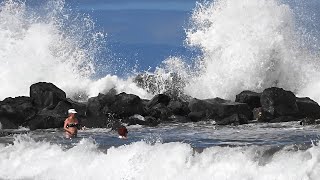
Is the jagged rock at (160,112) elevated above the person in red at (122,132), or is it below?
above

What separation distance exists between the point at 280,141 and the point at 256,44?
1921 centimetres

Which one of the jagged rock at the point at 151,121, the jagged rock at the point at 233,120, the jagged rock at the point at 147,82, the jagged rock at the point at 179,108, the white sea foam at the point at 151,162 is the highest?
the jagged rock at the point at 147,82

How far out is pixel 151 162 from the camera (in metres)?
11.8

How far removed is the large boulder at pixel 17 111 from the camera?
904 inches

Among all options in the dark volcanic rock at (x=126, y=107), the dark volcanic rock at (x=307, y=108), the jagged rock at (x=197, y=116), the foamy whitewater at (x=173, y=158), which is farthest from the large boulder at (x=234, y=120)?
the dark volcanic rock at (x=126, y=107)

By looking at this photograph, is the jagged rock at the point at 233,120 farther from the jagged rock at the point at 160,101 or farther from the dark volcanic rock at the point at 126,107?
the jagged rock at the point at 160,101

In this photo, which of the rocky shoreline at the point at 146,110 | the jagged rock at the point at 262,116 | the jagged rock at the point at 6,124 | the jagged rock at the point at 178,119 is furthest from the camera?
the jagged rock at the point at 178,119

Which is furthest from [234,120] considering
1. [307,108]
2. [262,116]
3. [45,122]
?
[45,122]

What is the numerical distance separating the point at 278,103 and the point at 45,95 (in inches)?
339

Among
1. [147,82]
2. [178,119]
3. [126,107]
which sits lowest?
[178,119]

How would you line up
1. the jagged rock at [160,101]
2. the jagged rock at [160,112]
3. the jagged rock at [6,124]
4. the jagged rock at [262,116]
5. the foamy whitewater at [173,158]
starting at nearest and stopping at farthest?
1. the foamy whitewater at [173,158]
2. the jagged rock at [262,116]
3. the jagged rock at [6,124]
4. the jagged rock at [160,112]
5. the jagged rock at [160,101]

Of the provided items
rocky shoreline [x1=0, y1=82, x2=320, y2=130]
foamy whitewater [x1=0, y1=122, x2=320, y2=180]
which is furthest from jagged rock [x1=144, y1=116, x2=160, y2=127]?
foamy whitewater [x1=0, y1=122, x2=320, y2=180]

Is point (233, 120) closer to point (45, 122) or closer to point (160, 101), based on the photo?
point (160, 101)

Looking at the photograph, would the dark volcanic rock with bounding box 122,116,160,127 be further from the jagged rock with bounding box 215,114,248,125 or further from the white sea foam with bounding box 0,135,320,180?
the white sea foam with bounding box 0,135,320,180
